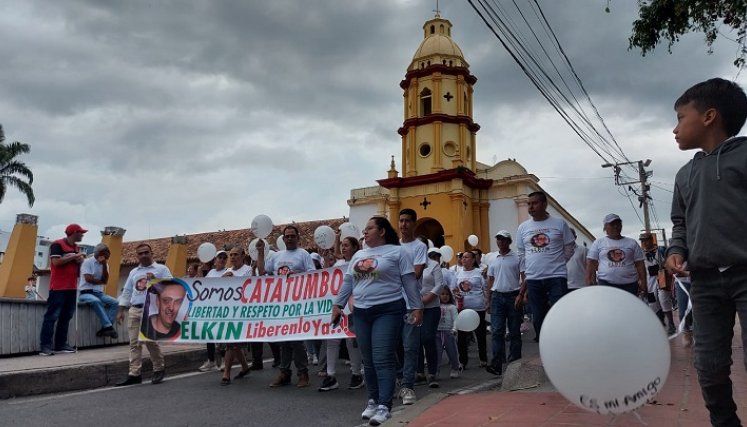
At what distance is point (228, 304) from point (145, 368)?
1384 mm

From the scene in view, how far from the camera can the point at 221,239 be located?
3562cm

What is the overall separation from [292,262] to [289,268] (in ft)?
0.28

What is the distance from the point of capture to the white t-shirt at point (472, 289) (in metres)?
9.09

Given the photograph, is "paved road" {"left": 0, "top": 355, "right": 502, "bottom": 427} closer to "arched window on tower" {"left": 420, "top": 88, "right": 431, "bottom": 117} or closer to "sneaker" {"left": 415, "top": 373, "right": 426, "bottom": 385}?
"sneaker" {"left": 415, "top": 373, "right": 426, "bottom": 385}

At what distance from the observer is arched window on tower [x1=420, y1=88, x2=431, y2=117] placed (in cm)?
3228

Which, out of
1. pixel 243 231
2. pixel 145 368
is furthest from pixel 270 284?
pixel 243 231

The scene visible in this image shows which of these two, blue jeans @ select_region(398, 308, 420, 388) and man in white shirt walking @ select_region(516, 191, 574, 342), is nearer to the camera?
blue jeans @ select_region(398, 308, 420, 388)

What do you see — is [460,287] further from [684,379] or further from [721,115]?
[721,115]

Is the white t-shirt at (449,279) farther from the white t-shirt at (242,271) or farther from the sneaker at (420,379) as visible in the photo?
the white t-shirt at (242,271)

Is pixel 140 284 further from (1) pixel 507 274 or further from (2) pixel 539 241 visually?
(2) pixel 539 241

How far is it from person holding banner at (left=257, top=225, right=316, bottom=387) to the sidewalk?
224 cm

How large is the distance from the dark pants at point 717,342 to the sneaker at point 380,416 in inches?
91.4

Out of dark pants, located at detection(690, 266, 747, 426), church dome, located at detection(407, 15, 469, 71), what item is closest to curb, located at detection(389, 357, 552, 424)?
dark pants, located at detection(690, 266, 747, 426)

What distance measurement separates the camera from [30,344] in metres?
8.91
